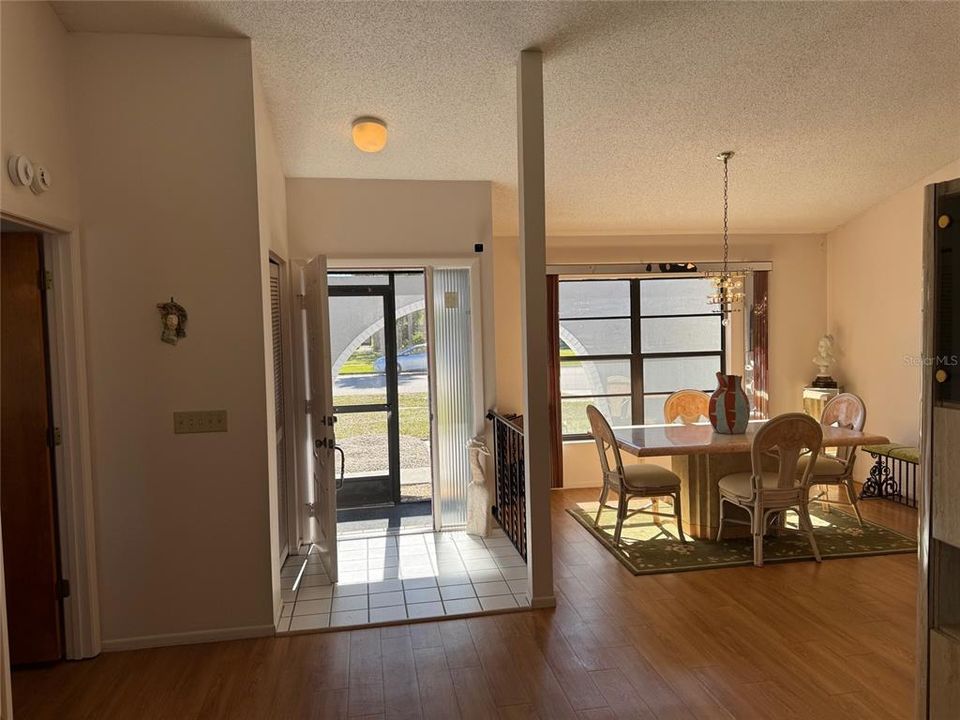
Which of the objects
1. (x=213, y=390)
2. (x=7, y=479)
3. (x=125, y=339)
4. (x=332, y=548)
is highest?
(x=125, y=339)

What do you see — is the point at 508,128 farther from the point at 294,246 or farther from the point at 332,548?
the point at 332,548

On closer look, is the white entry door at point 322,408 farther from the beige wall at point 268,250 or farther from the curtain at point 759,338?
the curtain at point 759,338

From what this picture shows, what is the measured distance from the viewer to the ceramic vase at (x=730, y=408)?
449 centimetres

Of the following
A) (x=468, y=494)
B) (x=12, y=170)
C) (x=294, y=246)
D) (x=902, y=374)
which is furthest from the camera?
(x=902, y=374)

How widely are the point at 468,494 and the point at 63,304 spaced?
2.78 m

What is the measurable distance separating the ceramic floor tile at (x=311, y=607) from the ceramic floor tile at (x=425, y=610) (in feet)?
1.45

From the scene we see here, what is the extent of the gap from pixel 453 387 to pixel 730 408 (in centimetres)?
191

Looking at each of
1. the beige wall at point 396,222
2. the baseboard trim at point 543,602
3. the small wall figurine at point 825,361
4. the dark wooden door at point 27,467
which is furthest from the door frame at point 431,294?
the small wall figurine at point 825,361

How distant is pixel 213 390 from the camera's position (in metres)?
3.05

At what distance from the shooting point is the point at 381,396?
516cm

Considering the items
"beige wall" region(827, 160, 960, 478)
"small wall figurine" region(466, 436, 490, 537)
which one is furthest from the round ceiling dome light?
"beige wall" region(827, 160, 960, 478)

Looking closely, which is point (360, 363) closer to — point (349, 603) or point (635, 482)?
point (349, 603)

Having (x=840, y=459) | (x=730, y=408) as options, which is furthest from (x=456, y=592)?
(x=840, y=459)

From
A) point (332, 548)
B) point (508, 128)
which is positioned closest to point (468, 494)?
point (332, 548)
